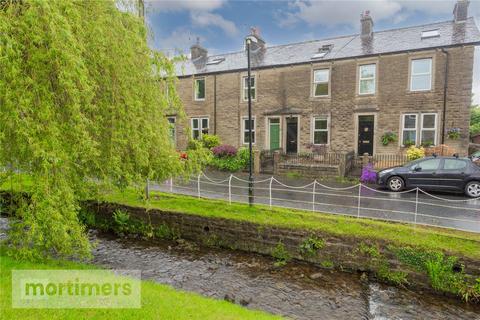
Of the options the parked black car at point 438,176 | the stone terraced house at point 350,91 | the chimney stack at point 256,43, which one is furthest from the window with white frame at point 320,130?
the chimney stack at point 256,43

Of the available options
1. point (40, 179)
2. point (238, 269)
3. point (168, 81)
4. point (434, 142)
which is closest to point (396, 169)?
point (434, 142)

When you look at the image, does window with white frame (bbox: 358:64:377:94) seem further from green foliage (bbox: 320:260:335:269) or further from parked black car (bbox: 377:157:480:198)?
green foliage (bbox: 320:260:335:269)

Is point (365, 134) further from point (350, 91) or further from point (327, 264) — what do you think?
point (327, 264)

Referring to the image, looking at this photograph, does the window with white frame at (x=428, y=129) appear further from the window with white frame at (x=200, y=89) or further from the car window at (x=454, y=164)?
the window with white frame at (x=200, y=89)

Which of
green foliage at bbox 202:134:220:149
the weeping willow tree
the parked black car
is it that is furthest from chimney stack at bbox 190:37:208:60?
the weeping willow tree

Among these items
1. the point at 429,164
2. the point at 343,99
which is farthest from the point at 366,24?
the point at 429,164

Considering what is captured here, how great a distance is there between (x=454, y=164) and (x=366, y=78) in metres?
8.24

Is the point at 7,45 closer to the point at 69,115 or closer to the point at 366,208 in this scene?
the point at 69,115

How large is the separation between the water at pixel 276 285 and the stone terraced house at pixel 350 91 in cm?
1008

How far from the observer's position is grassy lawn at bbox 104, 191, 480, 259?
7.16 meters

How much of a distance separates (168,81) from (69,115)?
3.44 metres

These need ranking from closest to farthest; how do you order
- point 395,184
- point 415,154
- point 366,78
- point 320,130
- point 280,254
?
point 280,254
point 395,184
point 415,154
point 366,78
point 320,130

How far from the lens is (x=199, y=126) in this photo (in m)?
24.9

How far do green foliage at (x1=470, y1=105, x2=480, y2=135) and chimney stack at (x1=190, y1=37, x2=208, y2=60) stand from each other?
33787 mm
